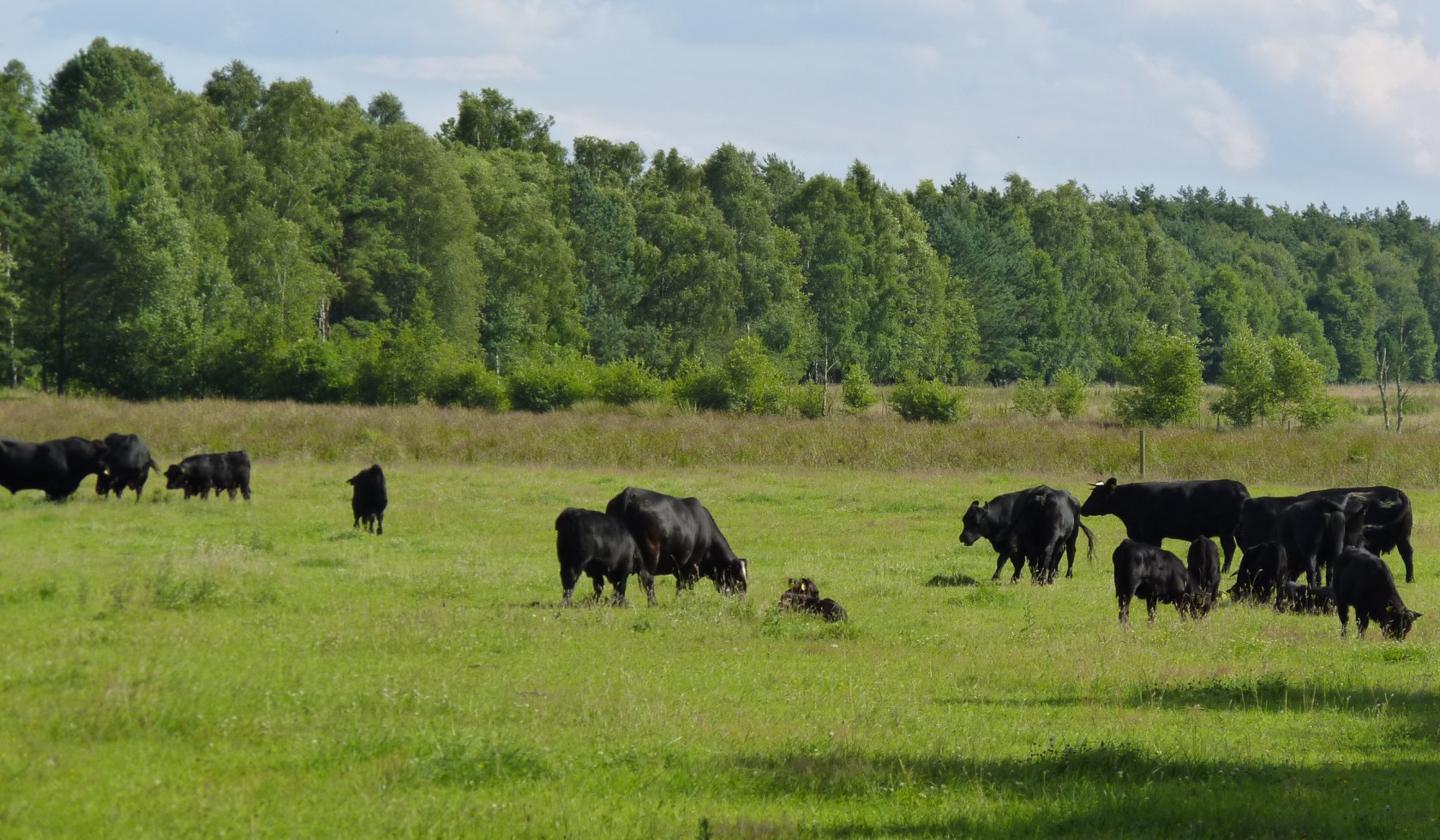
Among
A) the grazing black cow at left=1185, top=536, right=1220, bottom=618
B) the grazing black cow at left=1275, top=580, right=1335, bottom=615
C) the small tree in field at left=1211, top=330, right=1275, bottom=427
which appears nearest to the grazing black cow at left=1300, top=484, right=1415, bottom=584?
the grazing black cow at left=1275, top=580, right=1335, bottom=615

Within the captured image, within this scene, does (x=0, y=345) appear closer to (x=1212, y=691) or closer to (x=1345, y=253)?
(x=1212, y=691)

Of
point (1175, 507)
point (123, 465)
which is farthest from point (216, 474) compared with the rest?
point (1175, 507)

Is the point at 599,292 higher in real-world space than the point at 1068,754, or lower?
higher

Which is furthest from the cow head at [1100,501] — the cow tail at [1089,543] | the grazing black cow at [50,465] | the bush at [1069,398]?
the bush at [1069,398]

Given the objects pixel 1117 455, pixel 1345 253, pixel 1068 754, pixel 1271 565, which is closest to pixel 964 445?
pixel 1117 455

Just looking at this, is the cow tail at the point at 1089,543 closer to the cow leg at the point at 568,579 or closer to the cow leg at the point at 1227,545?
the cow leg at the point at 1227,545

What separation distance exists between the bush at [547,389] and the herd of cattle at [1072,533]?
93.0ft

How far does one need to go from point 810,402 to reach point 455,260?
1152 inches

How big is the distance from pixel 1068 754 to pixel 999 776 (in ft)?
2.01

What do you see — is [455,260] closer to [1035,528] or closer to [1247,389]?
[1247,389]

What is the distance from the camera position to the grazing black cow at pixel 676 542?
54.1 ft

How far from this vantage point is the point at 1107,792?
26.5ft

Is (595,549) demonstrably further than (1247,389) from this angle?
No

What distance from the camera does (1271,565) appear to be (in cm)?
1809
